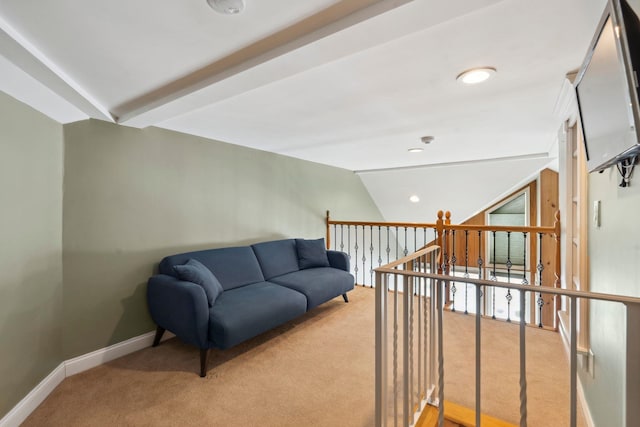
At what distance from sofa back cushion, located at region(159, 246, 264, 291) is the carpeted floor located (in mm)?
625

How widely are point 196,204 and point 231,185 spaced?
53cm

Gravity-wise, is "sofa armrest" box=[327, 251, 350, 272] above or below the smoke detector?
below

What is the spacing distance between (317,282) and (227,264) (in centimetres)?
99

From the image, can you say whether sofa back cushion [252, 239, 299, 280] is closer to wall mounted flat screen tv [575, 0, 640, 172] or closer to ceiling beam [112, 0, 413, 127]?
ceiling beam [112, 0, 413, 127]

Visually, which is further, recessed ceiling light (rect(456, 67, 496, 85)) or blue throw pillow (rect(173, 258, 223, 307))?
blue throw pillow (rect(173, 258, 223, 307))

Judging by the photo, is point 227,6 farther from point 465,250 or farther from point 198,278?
point 465,250

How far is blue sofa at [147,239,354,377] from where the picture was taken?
218 cm

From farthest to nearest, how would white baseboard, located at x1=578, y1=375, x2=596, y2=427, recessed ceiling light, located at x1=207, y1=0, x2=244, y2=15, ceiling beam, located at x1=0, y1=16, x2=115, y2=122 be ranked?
white baseboard, located at x1=578, y1=375, x2=596, y2=427 < ceiling beam, located at x1=0, y1=16, x2=115, y2=122 < recessed ceiling light, located at x1=207, y1=0, x2=244, y2=15

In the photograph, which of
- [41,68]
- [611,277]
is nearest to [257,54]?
[41,68]

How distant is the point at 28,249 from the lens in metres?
1.85

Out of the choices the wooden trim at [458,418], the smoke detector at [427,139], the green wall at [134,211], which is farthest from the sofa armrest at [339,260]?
the wooden trim at [458,418]

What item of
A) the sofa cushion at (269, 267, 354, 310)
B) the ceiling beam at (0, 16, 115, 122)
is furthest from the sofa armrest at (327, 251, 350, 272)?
the ceiling beam at (0, 16, 115, 122)

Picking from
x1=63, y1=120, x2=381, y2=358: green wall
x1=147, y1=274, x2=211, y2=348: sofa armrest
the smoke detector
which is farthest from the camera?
the smoke detector

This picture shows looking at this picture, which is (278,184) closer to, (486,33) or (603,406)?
(486,33)
